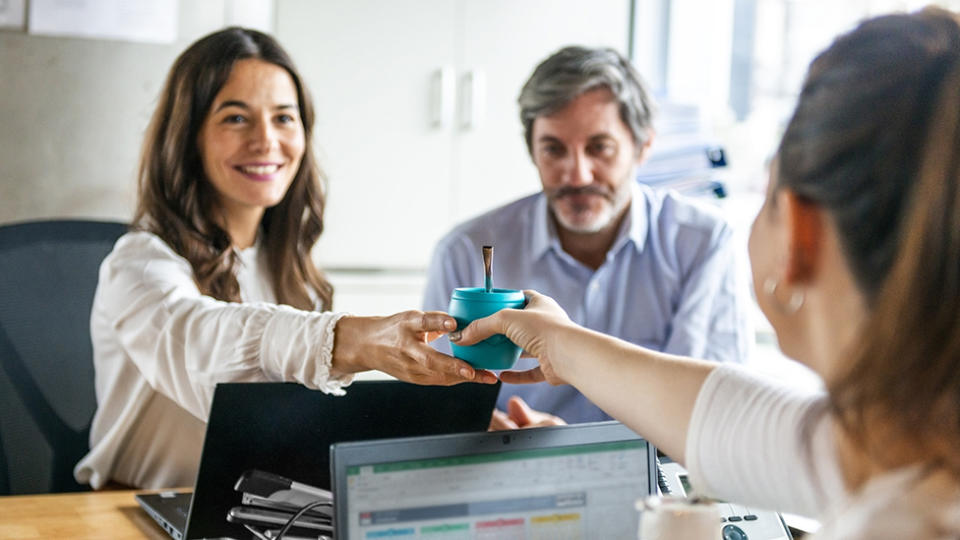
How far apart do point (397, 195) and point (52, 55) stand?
37.6 inches

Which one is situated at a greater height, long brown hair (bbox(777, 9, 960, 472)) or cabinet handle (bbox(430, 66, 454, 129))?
cabinet handle (bbox(430, 66, 454, 129))

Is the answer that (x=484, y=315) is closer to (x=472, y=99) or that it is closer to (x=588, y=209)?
(x=588, y=209)

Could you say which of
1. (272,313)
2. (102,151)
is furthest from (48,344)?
(102,151)

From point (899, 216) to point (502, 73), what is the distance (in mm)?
2282

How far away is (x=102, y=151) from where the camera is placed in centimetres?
254

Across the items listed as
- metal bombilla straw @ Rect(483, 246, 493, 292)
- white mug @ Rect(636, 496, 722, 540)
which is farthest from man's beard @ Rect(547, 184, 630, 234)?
white mug @ Rect(636, 496, 722, 540)

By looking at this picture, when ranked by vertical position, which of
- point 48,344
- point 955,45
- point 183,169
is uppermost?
point 955,45

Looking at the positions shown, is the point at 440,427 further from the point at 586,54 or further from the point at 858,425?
the point at 586,54

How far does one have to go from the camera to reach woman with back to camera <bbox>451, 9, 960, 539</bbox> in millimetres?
750

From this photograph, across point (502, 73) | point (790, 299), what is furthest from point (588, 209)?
point (790, 299)

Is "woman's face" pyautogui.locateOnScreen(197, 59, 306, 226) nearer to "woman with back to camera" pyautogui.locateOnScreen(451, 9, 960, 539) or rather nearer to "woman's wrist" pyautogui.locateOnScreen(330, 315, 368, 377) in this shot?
"woman's wrist" pyautogui.locateOnScreen(330, 315, 368, 377)

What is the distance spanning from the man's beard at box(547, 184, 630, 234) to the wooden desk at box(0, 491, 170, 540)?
1.12m

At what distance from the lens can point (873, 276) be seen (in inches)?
30.9

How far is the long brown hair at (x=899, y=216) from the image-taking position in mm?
747
